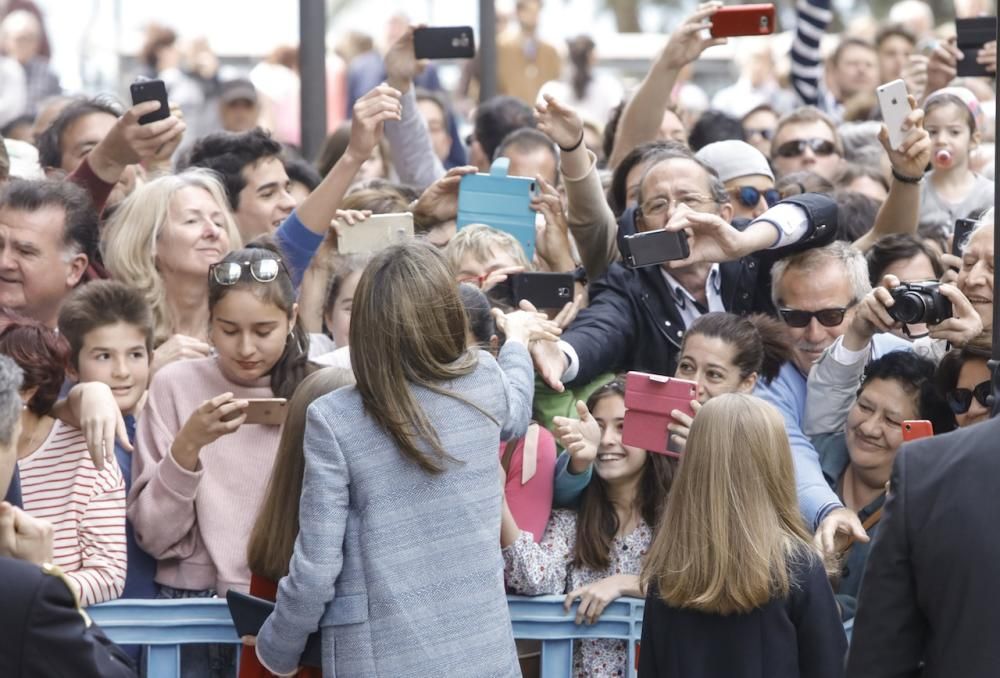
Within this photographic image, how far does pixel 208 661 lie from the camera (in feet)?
13.9

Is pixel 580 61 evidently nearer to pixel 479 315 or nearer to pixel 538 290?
pixel 538 290

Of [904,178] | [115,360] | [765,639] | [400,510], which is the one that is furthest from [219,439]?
[904,178]

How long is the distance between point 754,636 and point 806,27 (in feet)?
19.6

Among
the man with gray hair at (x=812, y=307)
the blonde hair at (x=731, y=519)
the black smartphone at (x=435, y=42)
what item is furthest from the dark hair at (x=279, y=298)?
the black smartphone at (x=435, y=42)

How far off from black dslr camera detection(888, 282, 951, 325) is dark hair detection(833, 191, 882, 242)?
191 centimetres

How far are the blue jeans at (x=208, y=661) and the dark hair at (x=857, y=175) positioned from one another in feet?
12.5

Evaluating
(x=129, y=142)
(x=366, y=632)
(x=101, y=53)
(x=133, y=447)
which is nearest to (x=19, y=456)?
(x=133, y=447)

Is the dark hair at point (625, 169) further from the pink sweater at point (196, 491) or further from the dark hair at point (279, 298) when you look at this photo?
the pink sweater at point (196, 491)

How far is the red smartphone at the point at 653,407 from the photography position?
13.9 ft

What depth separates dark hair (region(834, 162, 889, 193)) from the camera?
707 cm

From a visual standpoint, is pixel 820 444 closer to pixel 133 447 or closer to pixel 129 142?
pixel 133 447

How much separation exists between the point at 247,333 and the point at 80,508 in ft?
2.23

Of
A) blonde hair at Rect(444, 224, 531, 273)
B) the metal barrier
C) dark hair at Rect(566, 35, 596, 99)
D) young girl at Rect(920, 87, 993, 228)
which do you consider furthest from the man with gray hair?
dark hair at Rect(566, 35, 596, 99)

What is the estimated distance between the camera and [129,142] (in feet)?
17.8
